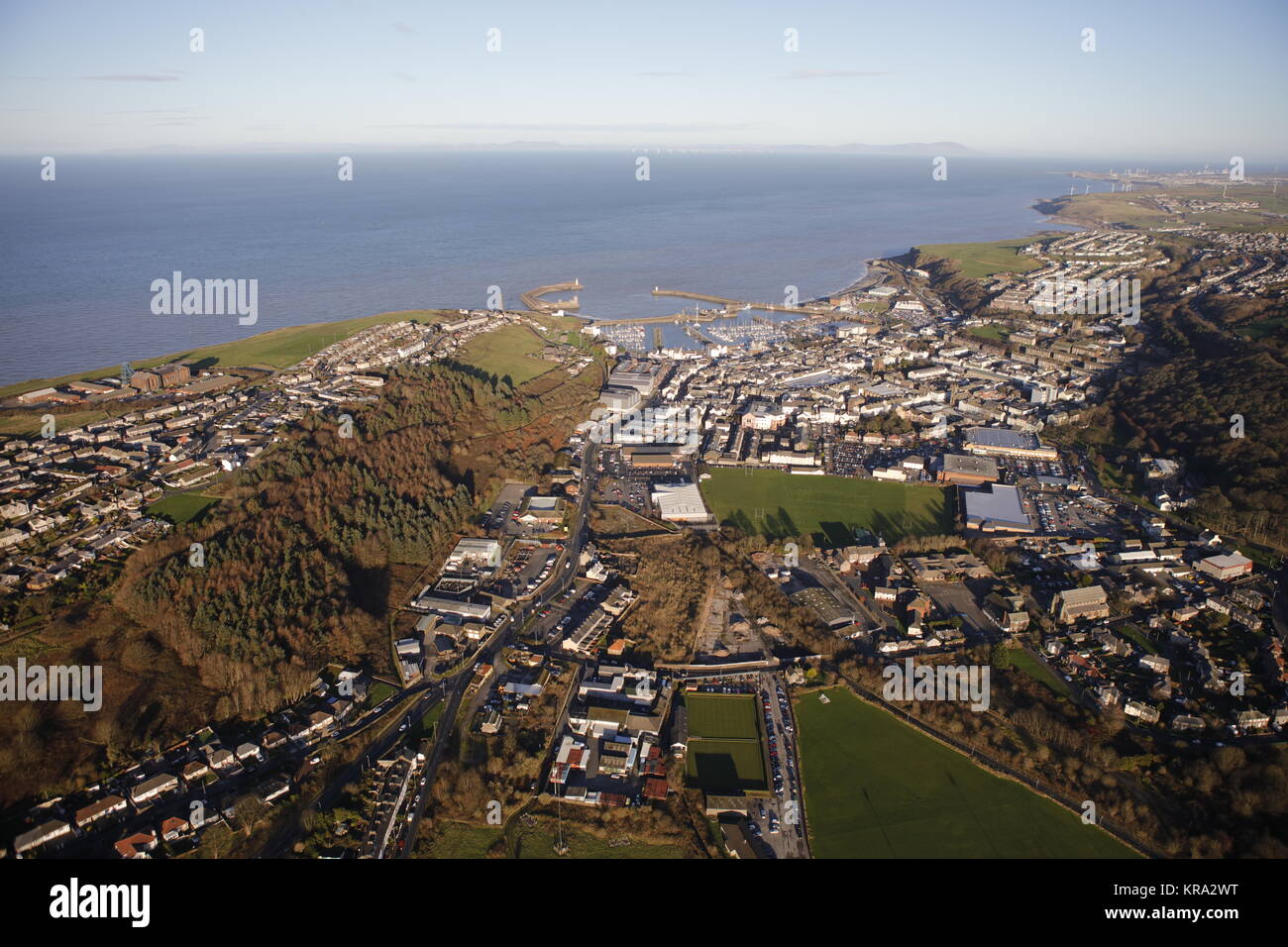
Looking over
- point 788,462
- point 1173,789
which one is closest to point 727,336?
point 788,462

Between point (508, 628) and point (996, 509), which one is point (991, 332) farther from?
point (508, 628)

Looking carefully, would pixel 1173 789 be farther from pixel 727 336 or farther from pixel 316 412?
pixel 727 336

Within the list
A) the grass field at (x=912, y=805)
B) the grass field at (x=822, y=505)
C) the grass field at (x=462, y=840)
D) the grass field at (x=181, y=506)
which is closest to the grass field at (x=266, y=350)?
the grass field at (x=181, y=506)

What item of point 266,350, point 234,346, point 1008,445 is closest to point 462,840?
point 1008,445

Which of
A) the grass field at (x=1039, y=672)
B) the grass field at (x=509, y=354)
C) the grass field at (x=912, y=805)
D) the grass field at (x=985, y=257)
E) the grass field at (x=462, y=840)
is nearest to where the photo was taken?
the grass field at (x=462, y=840)

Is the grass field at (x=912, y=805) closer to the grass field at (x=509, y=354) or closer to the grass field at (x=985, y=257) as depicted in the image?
the grass field at (x=509, y=354)

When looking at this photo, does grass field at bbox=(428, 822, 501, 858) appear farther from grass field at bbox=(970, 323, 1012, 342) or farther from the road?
grass field at bbox=(970, 323, 1012, 342)
